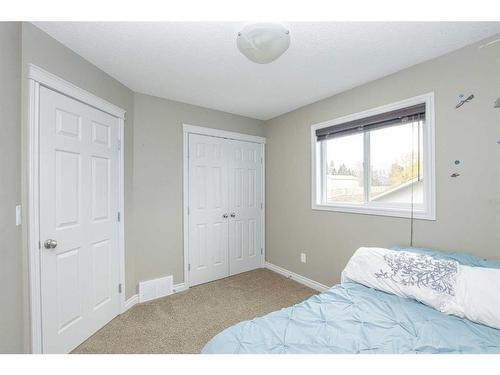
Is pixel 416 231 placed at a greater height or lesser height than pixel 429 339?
greater

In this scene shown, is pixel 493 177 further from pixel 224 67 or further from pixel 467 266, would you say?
pixel 224 67

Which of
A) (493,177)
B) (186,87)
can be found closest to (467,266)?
(493,177)

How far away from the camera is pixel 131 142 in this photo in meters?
2.48

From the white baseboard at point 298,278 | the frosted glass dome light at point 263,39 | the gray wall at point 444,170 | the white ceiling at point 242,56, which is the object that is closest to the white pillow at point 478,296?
the gray wall at point 444,170

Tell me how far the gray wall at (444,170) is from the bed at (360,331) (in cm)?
36

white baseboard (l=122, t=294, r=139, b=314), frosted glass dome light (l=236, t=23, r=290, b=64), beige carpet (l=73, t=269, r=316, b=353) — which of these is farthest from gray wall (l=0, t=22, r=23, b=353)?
frosted glass dome light (l=236, t=23, r=290, b=64)

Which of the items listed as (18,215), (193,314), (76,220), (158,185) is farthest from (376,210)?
(18,215)

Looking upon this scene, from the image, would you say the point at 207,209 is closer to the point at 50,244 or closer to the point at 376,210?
the point at 50,244

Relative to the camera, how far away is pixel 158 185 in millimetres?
2656

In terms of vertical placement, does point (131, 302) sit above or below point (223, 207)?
below

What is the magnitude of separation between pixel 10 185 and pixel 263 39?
165 centimetres

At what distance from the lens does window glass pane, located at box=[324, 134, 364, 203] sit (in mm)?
2557

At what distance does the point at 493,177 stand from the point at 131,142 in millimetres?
3157

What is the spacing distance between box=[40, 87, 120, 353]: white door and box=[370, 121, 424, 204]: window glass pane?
8.74 feet
